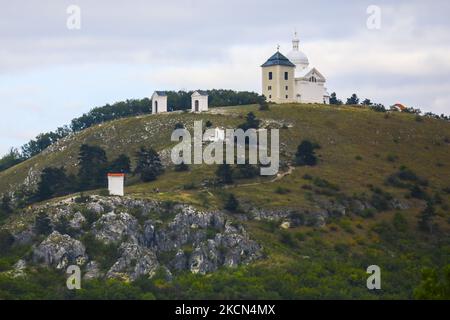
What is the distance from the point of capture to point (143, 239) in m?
156

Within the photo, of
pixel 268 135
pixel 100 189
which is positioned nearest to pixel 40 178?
pixel 100 189

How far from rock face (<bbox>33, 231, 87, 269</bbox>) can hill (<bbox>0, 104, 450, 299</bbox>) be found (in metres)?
2.55

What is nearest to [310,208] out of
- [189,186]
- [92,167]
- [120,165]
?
[189,186]

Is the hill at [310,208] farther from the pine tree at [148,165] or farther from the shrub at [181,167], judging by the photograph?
the pine tree at [148,165]

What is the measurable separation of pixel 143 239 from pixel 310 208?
22741 millimetres

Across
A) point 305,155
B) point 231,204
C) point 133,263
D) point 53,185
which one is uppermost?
point 305,155

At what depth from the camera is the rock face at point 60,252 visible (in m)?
151

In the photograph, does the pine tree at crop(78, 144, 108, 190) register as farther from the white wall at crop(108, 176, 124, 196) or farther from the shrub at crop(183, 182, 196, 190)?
the white wall at crop(108, 176, 124, 196)

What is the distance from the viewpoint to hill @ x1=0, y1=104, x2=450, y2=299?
484 feet

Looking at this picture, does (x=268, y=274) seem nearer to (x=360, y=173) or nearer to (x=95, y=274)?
(x=95, y=274)

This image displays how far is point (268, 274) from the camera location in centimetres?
14862

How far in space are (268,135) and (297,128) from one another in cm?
692

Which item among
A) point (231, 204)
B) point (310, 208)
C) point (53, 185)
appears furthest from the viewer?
point (53, 185)

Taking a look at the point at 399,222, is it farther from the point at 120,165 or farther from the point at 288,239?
the point at 120,165
